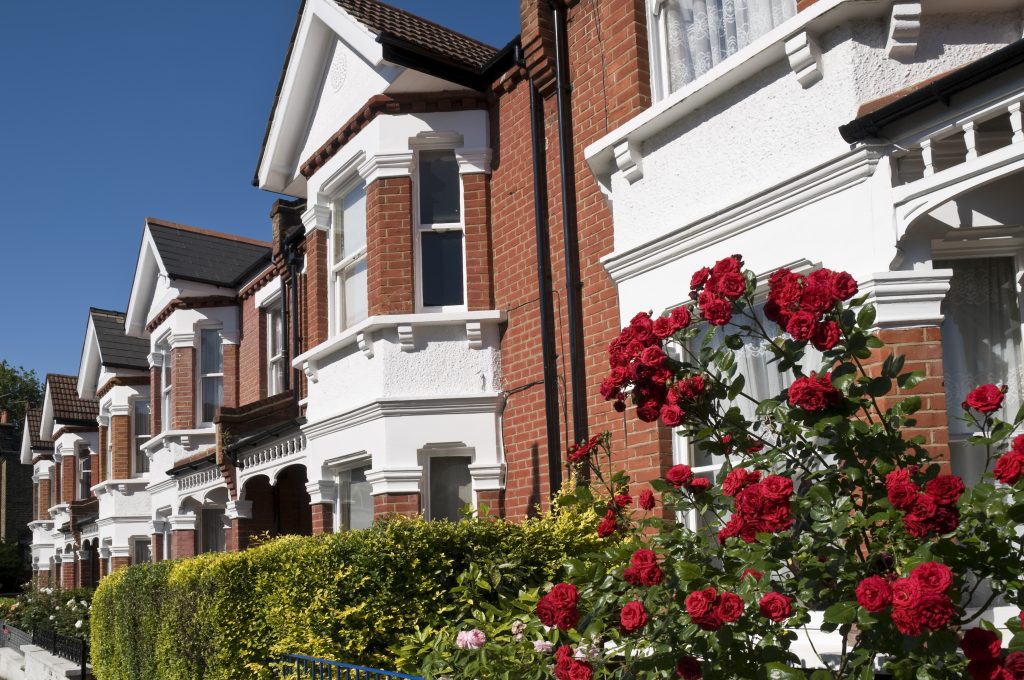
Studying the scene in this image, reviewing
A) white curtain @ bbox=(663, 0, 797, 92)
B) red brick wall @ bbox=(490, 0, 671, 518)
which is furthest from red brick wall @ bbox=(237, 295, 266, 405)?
white curtain @ bbox=(663, 0, 797, 92)

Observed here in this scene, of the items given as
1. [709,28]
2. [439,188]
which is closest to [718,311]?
[709,28]

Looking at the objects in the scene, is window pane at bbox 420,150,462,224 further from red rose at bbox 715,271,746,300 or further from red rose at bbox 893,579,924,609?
red rose at bbox 893,579,924,609

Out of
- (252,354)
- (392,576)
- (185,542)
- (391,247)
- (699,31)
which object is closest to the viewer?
(392,576)

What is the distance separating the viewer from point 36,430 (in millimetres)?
42094

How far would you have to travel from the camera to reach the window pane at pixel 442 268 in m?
10.8

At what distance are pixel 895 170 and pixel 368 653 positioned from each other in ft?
15.2

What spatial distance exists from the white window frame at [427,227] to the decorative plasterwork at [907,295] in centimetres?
566

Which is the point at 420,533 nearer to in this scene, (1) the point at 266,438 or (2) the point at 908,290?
(2) the point at 908,290

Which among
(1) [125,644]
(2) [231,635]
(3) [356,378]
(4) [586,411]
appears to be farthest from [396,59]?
(1) [125,644]

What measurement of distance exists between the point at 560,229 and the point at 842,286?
560cm

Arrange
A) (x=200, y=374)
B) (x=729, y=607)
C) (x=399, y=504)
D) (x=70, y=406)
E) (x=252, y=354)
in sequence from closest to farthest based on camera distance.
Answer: (x=729, y=607) → (x=399, y=504) → (x=252, y=354) → (x=200, y=374) → (x=70, y=406)

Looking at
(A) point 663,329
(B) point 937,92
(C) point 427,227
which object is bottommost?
(A) point 663,329

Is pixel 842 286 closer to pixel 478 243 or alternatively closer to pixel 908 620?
pixel 908 620

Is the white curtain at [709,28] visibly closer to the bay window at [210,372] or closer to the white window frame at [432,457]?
the white window frame at [432,457]
